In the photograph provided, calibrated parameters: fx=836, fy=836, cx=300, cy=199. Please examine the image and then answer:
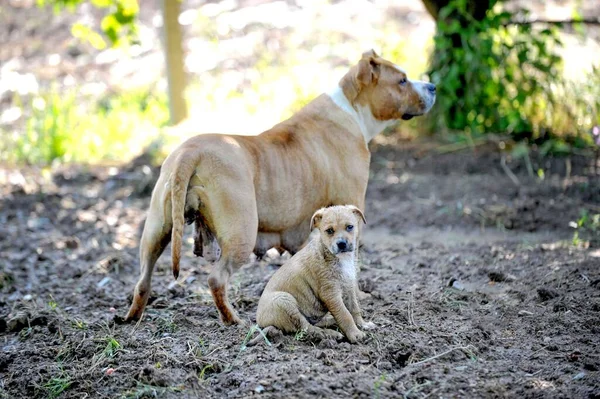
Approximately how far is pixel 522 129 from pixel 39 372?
7.18 meters

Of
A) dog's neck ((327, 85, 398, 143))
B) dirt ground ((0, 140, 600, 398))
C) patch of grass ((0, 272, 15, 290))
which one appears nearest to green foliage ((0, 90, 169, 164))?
dirt ground ((0, 140, 600, 398))

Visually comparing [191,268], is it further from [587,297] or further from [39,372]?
[587,297]

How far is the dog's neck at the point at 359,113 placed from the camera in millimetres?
6520

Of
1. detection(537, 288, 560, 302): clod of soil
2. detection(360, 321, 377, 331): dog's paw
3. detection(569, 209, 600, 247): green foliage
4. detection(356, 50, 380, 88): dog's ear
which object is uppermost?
detection(356, 50, 380, 88): dog's ear

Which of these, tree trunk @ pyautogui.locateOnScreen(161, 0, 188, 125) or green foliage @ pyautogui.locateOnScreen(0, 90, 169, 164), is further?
green foliage @ pyautogui.locateOnScreen(0, 90, 169, 164)

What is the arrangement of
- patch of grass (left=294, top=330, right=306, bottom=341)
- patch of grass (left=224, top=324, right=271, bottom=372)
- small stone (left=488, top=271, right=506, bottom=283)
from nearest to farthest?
patch of grass (left=224, top=324, right=271, bottom=372), patch of grass (left=294, top=330, right=306, bottom=341), small stone (left=488, top=271, right=506, bottom=283)

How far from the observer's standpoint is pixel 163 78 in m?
14.9

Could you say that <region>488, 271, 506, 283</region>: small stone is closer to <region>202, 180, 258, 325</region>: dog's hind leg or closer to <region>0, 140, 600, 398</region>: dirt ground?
<region>0, 140, 600, 398</region>: dirt ground

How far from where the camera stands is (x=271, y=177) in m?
5.84

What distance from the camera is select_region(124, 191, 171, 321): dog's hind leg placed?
5473mm

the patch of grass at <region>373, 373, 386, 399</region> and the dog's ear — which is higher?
the dog's ear

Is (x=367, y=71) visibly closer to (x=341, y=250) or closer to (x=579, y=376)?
(x=341, y=250)

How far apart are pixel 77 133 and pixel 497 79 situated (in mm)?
6163

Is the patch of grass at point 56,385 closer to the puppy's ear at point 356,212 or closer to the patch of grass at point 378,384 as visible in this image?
the patch of grass at point 378,384
